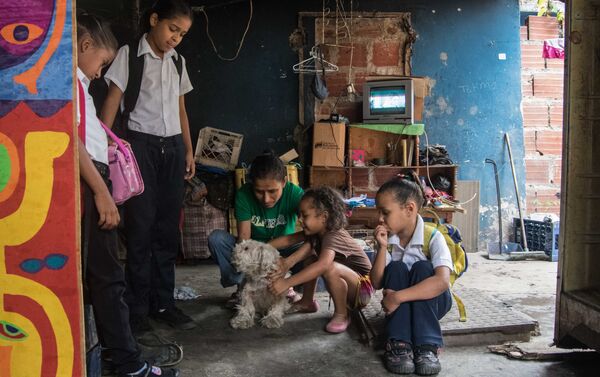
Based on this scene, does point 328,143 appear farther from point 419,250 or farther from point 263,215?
point 419,250

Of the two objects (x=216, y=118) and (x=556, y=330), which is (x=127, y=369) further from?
(x=216, y=118)

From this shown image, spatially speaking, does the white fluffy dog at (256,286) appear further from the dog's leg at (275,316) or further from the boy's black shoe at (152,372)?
the boy's black shoe at (152,372)

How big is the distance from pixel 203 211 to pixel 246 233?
2366mm

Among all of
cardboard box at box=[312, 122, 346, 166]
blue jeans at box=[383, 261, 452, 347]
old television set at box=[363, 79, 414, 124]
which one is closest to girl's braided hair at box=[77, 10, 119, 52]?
blue jeans at box=[383, 261, 452, 347]

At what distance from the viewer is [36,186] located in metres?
1.80

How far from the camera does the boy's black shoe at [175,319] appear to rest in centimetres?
331

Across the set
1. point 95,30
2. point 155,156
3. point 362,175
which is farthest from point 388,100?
point 95,30

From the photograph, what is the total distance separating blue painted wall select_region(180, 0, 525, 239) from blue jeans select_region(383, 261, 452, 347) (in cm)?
413

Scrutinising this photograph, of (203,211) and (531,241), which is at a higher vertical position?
(203,211)

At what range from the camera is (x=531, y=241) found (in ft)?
21.7

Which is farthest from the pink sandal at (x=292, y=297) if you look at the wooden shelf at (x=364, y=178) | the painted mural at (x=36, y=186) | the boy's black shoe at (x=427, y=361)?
the wooden shelf at (x=364, y=178)

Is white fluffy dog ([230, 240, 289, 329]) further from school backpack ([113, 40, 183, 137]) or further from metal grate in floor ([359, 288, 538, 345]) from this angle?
school backpack ([113, 40, 183, 137])

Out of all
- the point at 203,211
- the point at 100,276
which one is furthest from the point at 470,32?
the point at 100,276

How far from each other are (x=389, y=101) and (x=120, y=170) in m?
4.46
